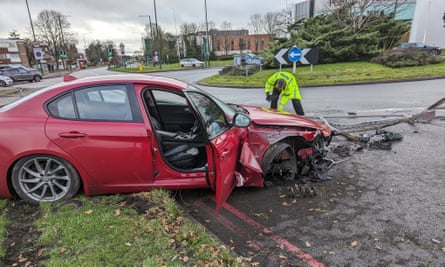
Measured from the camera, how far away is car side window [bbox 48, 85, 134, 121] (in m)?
3.15

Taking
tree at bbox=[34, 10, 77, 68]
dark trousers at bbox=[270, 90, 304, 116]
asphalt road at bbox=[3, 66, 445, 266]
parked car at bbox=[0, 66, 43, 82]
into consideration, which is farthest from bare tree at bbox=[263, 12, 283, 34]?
asphalt road at bbox=[3, 66, 445, 266]

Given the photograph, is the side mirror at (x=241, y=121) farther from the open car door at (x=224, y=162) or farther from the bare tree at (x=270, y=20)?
the bare tree at (x=270, y=20)

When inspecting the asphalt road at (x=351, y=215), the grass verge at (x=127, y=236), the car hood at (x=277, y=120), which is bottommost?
the asphalt road at (x=351, y=215)

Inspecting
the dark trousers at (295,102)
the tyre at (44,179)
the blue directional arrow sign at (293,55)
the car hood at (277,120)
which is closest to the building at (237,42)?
the blue directional arrow sign at (293,55)

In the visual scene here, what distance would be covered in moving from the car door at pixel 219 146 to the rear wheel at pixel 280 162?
0.60m

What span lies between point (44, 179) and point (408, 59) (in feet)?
78.7

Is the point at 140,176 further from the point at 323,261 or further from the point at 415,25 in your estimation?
the point at 415,25

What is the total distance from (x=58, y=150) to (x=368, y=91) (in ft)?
41.3

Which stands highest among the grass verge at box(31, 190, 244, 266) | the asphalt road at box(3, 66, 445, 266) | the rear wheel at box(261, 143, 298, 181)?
the rear wheel at box(261, 143, 298, 181)

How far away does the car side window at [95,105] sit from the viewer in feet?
10.3

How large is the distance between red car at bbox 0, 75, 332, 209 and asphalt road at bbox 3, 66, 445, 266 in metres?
0.39

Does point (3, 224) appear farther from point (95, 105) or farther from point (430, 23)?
point (430, 23)

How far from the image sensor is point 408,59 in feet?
66.7

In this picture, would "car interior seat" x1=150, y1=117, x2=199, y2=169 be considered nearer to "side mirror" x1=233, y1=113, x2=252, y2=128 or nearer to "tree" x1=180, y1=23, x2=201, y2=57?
"side mirror" x1=233, y1=113, x2=252, y2=128
